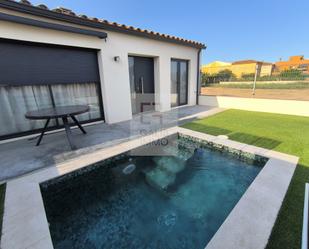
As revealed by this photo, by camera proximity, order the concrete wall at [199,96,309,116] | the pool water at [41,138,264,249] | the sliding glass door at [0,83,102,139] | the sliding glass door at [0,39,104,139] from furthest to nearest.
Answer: the concrete wall at [199,96,309,116]
the sliding glass door at [0,83,102,139]
the sliding glass door at [0,39,104,139]
the pool water at [41,138,264,249]

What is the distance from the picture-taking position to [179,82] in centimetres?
892

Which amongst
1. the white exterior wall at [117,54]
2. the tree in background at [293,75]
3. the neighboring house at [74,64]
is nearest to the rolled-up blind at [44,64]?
the neighboring house at [74,64]

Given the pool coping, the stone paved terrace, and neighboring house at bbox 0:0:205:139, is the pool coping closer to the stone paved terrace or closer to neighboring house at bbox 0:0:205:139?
the stone paved terrace

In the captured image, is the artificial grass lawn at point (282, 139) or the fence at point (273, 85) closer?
the artificial grass lawn at point (282, 139)

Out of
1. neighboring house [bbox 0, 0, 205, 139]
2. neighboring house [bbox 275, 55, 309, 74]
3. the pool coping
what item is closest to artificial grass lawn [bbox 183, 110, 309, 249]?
the pool coping

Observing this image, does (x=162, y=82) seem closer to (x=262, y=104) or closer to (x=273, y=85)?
(x=262, y=104)

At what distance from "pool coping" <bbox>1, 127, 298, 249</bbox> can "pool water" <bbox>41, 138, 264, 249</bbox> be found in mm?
256

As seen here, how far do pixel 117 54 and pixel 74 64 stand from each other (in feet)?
5.18

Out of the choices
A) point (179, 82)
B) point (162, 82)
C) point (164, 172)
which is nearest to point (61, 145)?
point (164, 172)

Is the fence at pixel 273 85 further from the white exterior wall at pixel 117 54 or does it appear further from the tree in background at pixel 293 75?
the white exterior wall at pixel 117 54

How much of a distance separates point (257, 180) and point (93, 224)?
2.76 m

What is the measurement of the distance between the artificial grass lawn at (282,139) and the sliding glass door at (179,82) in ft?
9.07

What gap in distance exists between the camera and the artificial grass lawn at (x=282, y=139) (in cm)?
180

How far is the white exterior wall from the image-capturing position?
4.29 metres
